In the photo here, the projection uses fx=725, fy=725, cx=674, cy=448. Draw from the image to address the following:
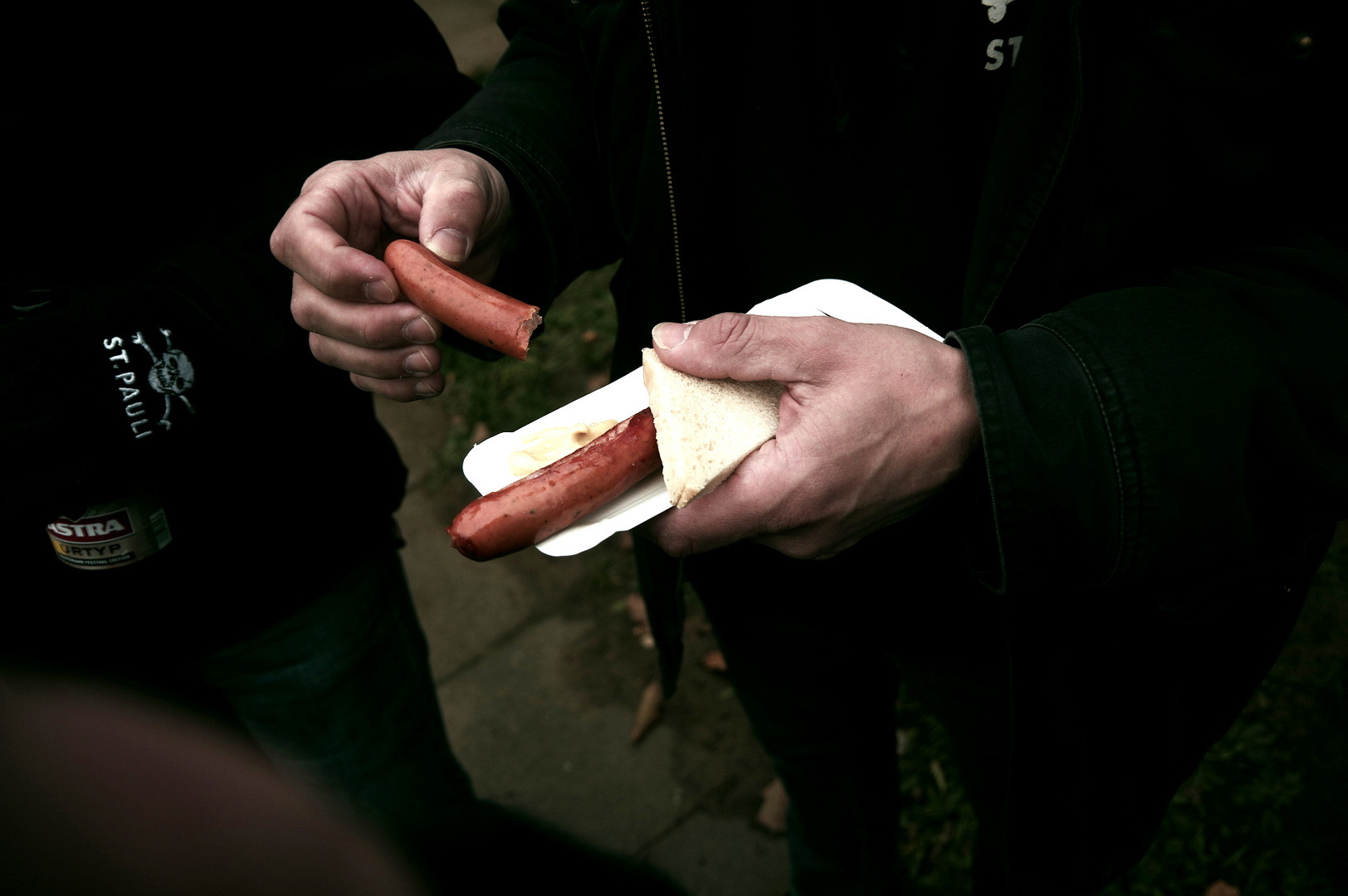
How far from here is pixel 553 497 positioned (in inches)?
57.4

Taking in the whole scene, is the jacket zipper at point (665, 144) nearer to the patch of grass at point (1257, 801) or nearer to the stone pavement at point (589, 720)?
the patch of grass at point (1257, 801)

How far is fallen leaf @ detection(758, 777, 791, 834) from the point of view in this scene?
3143 mm

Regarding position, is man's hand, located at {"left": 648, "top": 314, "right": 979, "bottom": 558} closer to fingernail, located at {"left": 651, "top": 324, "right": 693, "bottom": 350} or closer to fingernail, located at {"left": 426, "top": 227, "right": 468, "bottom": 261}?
fingernail, located at {"left": 651, "top": 324, "right": 693, "bottom": 350}

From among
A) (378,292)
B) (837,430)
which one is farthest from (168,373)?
(837,430)

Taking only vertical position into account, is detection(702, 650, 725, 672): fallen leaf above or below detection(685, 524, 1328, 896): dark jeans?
below

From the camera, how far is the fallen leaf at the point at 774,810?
→ 10.3 ft

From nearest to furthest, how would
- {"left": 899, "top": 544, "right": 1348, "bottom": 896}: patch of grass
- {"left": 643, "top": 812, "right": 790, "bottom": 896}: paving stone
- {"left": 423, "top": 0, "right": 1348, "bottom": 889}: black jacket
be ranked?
{"left": 423, "top": 0, "right": 1348, "bottom": 889}: black jacket < {"left": 899, "top": 544, "right": 1348, "bottom": 896}: patch of grass < {"left": 643, "top": 812, "right": 790, "bottom": 896}: paving stone

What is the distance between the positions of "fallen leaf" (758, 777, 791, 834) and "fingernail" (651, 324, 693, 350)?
7.84ft

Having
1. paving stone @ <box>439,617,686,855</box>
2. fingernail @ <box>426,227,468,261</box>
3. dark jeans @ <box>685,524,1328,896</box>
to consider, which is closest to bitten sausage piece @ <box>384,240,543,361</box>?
fingernail @ <box>426,227,468,261</box>

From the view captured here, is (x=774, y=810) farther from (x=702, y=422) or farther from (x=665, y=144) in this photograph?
(x=665, y=144)

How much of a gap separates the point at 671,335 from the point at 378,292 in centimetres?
70

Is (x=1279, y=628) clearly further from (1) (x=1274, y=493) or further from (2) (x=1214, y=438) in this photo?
(2) (x=1214, y=438)

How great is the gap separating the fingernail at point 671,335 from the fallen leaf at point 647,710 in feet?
8.03

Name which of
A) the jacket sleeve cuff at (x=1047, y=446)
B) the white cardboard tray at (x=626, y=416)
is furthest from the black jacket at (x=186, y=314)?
the jacket sleeve cuff at (x=1047, y=446)
